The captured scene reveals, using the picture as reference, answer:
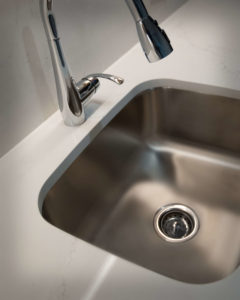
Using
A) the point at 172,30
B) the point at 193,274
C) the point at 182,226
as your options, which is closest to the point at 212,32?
the point at 172,30

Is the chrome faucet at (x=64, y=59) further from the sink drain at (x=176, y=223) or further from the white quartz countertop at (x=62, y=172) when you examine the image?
the sink drain at (x=176, y=223)

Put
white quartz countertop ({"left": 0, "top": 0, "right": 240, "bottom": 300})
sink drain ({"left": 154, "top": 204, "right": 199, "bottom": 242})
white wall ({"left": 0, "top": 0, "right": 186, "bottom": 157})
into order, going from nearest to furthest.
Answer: white quartz countertop ({"left": 0, "top": 0, "right": 240, "bottom": 300}) → white wall ({"left": 0, "top": 0, "right": 186, "bottom": 157}) → sink drain ({"left": 154, "top": 204, "right": 199, "bottom": 242})

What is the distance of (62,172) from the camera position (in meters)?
0.62

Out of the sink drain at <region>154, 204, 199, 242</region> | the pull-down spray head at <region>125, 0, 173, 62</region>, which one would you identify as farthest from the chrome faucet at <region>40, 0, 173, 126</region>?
the sink drain at <region>154, 204, 199, 242</region>

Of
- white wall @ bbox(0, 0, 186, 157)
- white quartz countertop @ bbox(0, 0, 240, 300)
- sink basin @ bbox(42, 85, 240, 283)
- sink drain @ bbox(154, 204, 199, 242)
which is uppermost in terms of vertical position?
white wall @ bbox(0, 0, 186, 157)

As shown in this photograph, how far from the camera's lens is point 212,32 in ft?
3.15

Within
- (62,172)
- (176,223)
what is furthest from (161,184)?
(62,172)

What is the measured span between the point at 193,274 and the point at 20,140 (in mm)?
394

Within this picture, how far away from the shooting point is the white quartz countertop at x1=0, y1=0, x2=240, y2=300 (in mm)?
424

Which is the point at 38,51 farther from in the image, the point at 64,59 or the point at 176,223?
the point at 176,223

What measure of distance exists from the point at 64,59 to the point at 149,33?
0.57ft

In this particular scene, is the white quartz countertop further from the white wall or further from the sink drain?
the sink drain

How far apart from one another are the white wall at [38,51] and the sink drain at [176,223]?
1.05ft

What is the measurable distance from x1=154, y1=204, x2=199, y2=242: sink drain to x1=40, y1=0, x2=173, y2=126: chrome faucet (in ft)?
0.88
